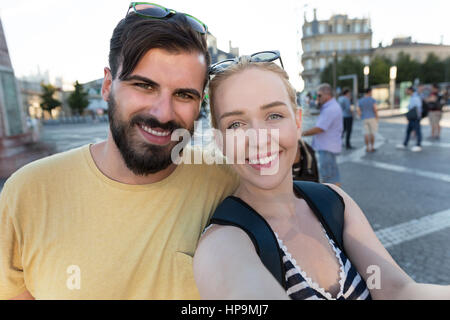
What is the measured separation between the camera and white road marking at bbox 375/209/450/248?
3.41 meters

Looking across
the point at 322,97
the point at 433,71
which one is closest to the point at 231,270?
the point at 322,97

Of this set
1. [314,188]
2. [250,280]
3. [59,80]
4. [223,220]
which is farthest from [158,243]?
[59,80]

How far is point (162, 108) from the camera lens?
53.4 inches

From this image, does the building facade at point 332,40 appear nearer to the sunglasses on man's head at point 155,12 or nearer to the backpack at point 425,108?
the backpack at point 425,108

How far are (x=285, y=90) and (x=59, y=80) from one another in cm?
6773

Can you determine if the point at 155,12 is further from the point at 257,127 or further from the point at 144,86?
the point at 257,127

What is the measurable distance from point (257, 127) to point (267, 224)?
1.36ft

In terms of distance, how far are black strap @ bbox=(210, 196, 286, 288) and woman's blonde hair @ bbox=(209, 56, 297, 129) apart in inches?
16.8

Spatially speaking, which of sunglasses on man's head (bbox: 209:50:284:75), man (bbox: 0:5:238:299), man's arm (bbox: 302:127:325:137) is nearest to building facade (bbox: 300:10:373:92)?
man's arm (bbox: 302:127:325:137)

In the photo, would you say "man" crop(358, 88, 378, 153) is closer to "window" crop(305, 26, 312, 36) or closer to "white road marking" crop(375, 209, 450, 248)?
"white road marking" crop(375, 209, 450, 248)

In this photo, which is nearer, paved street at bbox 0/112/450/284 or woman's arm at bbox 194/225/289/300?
woman's arm at bbox 194/225/289/300
